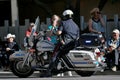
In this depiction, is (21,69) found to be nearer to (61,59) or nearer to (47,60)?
(47,60)

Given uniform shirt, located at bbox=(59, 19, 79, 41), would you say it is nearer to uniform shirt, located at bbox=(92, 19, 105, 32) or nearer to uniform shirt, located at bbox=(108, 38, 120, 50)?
uniform shirt, located at bbox=(92, 19, 105, 32)

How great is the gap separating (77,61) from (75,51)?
27cm

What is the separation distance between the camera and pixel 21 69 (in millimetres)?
13531

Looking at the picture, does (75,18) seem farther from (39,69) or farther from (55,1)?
(39,69)

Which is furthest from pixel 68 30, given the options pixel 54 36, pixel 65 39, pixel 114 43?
pixel 114 43

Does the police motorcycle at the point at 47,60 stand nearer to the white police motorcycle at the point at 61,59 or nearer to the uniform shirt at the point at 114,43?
the white police motorcycle at the point at 61,59

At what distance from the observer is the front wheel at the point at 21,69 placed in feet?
44.4

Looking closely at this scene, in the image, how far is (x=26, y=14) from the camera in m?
25.3

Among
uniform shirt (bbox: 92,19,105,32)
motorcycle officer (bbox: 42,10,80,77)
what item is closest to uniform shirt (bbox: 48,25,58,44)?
motorcycle officer (bbox: 42,10,80,77)

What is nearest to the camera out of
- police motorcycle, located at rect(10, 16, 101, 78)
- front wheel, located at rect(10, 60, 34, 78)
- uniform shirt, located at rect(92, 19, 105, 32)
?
police motorcycle, located at rect(10, 16, 101, 78)

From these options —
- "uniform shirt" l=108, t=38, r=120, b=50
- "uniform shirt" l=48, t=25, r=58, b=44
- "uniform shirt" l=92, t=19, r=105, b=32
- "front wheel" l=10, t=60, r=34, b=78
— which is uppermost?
"uniform shirt" l=92, t=19, r=105, b=32

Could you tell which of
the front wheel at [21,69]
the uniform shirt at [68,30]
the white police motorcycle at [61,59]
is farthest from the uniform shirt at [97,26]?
the front wheel at [21,69]

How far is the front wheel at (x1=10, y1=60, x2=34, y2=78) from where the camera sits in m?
13.5

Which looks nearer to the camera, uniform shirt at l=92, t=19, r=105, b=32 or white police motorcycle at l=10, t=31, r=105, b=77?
white police motorcycle at l=10, t=31, r=105, b=77
